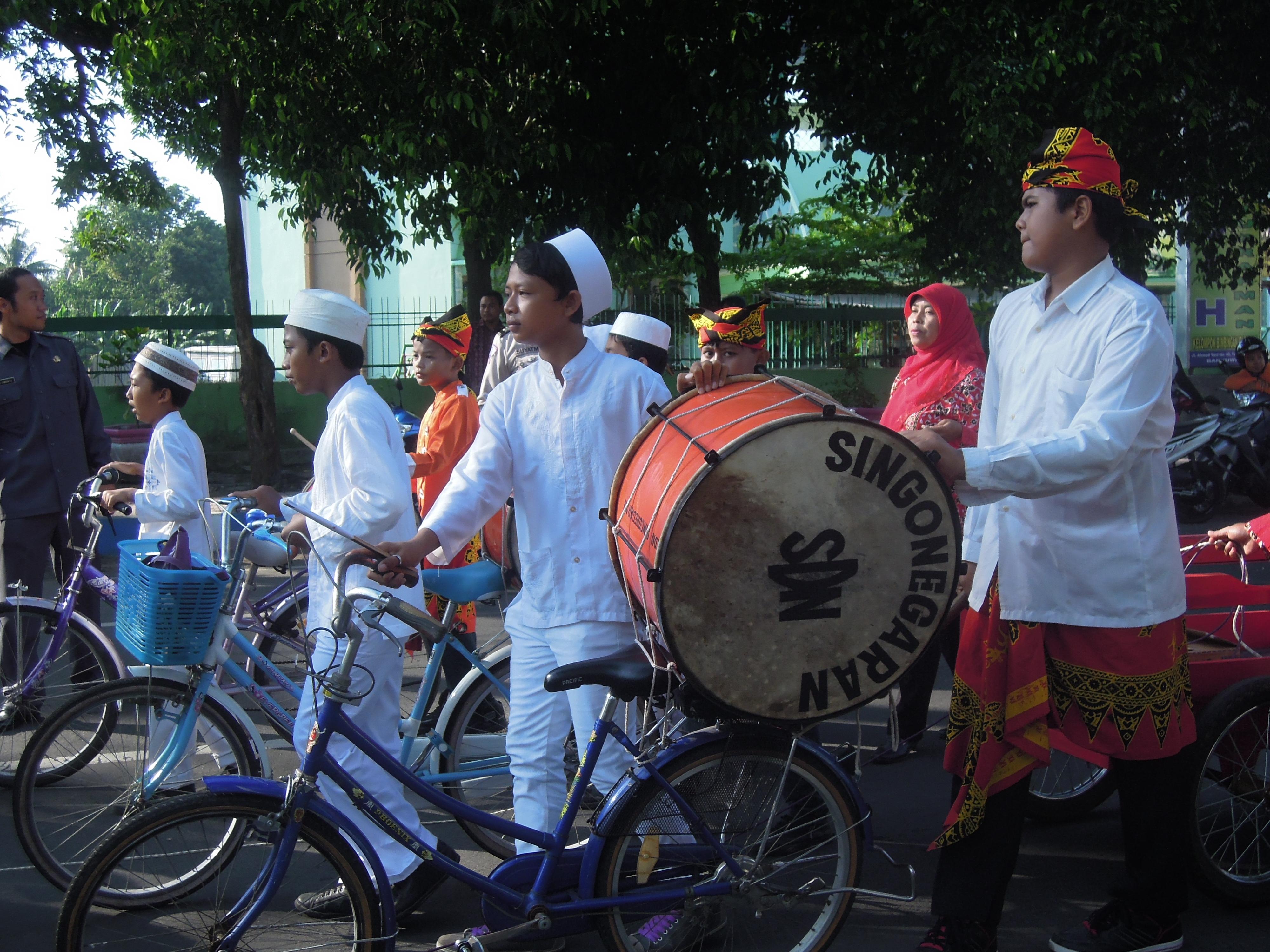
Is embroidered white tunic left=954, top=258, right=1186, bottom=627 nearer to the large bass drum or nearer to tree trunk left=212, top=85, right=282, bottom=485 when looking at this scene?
the large bass drum

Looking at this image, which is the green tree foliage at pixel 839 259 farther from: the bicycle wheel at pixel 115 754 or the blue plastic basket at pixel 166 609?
the blue plastic basket at pixel 166 609

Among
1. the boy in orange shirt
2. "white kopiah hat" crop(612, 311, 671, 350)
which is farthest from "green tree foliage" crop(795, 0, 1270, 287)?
the boy in orange shirt

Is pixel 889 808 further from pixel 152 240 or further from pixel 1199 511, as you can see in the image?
pixel 152 240

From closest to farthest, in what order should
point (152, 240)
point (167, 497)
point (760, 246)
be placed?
point (167, 497) < point (760, 246) < point (152, 240)

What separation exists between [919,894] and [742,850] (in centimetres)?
109

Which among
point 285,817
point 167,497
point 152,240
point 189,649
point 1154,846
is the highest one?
point 152,240

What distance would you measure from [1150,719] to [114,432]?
10211mm

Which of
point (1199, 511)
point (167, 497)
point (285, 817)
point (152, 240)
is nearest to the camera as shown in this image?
point (285, 817)

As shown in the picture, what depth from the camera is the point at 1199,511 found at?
1094 cm

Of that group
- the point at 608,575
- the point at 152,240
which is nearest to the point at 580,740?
the point at 608,575

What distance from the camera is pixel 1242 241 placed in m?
16.0

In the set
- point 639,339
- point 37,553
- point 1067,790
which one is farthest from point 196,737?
point 639,339

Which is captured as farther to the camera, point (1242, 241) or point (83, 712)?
point (1242, 241)

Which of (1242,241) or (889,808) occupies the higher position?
(1242,241)
